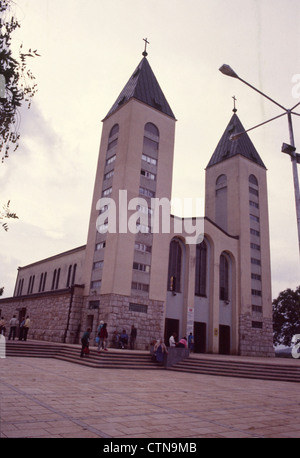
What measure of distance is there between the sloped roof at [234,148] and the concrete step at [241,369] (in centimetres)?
2666

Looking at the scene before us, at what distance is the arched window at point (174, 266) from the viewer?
30172 millimetres

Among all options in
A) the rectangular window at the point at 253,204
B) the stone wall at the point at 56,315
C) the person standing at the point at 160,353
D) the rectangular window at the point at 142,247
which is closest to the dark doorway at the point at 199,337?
the rectangular window at the point at 142,247

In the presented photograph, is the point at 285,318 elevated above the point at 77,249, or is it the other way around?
the point at 77,249

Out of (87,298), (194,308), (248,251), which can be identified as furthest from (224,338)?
(87,298)

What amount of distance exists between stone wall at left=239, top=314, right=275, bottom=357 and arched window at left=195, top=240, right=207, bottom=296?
5.51 m

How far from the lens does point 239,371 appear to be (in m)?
17.6

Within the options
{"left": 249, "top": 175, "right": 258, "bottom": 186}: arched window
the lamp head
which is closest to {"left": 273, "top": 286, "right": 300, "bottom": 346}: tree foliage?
{"left": 249, "top": 175, "right": 258, "bottom": 186}: arched window

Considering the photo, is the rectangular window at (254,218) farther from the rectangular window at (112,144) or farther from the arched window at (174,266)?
the rectangular window at (112,144)

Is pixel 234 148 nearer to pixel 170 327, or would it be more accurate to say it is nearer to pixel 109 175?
pixel 109 175

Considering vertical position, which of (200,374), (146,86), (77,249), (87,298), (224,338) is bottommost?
(200,374)

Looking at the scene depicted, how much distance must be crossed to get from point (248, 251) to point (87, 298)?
1801 centimetres
